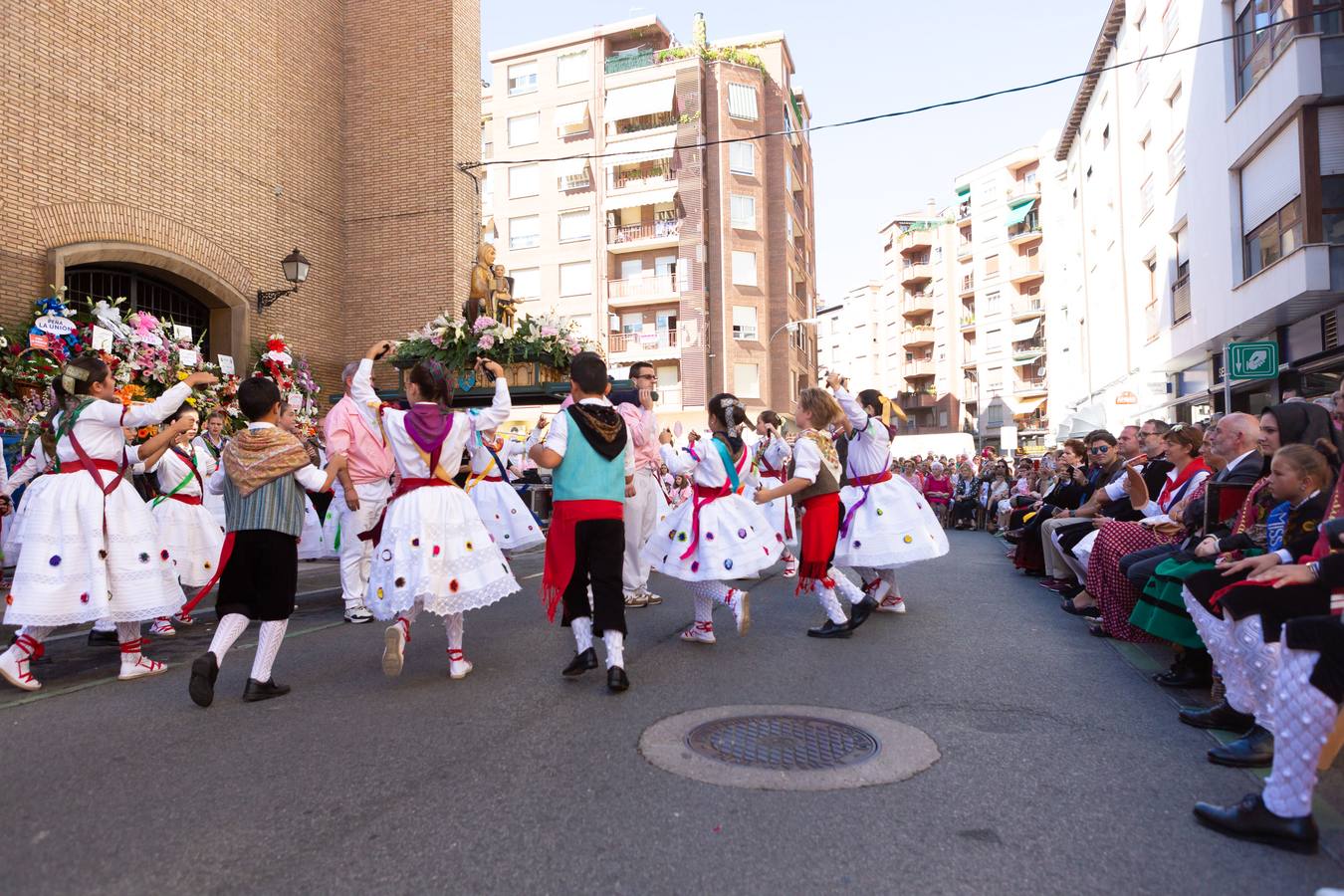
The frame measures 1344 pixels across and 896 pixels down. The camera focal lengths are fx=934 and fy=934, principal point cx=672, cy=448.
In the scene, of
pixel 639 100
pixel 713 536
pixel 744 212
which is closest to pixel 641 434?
pixel 713 536

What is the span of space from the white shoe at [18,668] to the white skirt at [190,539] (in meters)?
2.05

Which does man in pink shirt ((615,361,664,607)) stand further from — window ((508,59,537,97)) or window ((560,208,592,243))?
window ((508,59,537,97))

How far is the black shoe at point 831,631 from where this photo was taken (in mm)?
6988

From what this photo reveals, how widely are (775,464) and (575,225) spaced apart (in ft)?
134

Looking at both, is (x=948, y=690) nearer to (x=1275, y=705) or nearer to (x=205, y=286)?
(x=1275, y=705)

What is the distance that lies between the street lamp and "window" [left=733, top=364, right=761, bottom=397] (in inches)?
1157

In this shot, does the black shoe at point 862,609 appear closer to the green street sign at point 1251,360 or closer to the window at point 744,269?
the green street sign at point 1251,360

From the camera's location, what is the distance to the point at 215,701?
5148 millimetres

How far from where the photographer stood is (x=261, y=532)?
536 cm

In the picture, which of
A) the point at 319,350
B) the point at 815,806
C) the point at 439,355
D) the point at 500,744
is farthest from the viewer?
the point at 319,350

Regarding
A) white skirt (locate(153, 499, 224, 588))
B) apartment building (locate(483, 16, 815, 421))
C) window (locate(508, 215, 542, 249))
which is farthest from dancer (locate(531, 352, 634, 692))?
window (locate(508, 215, 542, 249))

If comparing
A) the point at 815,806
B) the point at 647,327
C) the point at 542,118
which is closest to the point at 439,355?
the point at 815,806

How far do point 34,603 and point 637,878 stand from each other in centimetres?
442

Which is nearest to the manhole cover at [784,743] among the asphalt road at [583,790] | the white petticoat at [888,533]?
the asphalt road at [583,790]
